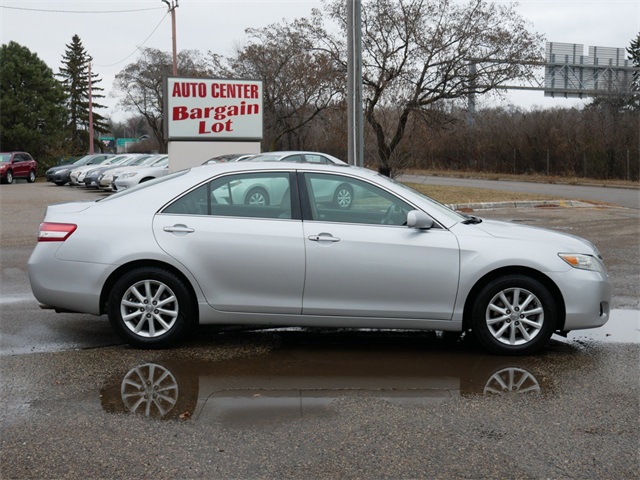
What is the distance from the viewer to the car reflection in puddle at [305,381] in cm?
481

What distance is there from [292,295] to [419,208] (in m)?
1.29

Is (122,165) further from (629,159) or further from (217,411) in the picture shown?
(217,411)

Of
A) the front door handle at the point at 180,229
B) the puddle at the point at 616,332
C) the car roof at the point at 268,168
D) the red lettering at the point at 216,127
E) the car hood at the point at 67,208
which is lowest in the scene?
the puddle at the point at 616,332

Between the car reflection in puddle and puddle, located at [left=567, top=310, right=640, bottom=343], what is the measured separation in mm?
1134

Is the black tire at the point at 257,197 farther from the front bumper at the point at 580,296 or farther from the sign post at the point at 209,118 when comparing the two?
the sign post at the point at 209,118

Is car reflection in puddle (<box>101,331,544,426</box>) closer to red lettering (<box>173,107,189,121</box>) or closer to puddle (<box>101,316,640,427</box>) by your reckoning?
puddle (<box>101,316,640,427</box>)

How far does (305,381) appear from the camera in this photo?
17.7ft

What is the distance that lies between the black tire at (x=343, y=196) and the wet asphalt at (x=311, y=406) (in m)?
1.22

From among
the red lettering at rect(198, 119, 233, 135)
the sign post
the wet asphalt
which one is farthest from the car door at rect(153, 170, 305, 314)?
the red lettering at rect(198, 119, 233, 135)

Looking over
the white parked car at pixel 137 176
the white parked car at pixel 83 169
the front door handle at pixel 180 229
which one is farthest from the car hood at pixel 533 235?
the white parked car at pixel 83 169

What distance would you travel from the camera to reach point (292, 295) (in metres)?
6.12

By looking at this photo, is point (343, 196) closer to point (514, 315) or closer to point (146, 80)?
point (514, 315)

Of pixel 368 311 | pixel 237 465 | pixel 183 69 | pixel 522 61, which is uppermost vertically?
pixel 183 69

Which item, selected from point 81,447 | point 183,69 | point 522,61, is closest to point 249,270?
point 81,447
